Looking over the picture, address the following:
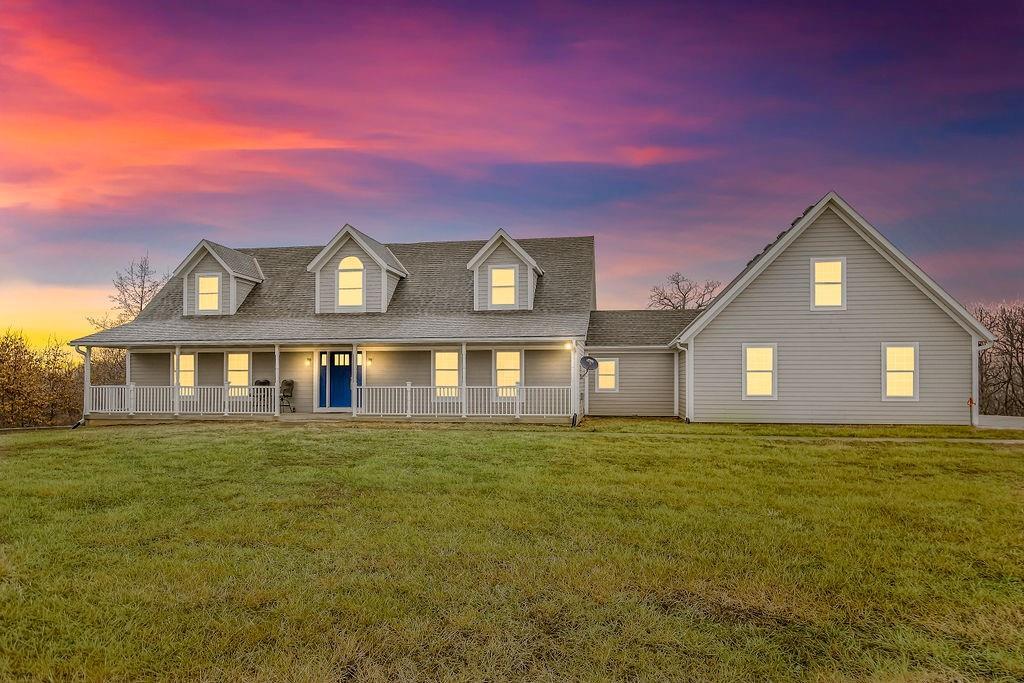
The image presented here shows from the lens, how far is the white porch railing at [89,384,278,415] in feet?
71.6

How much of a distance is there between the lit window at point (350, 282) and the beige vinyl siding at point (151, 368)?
760 cm

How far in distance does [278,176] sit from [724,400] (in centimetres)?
2033

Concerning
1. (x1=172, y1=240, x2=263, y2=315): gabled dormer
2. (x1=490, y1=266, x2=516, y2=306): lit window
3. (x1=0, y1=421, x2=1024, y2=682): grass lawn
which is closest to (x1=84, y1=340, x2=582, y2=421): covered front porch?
(x1=172, y1=240, x2=263, y2=315): gabled dormer

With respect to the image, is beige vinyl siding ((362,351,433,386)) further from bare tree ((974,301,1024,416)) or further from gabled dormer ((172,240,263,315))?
bare tree ((974,301,1024,416))

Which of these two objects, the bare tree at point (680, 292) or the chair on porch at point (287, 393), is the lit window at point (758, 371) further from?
the bare tree at point (680, 292)

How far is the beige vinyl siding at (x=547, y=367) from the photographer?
22.1 metres

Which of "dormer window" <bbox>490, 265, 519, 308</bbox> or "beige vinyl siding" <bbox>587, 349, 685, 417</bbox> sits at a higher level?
"dormer window" <bbox>490, 265, 519, 308</bbox>

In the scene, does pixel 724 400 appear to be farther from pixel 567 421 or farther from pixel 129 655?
pixel 129 655

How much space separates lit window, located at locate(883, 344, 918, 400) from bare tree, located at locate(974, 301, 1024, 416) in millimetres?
21519

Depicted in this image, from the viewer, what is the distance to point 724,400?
19.8 metres

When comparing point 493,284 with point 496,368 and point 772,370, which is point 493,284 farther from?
point 772,370

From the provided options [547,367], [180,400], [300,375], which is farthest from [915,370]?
[180,400]

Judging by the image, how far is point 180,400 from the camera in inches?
874

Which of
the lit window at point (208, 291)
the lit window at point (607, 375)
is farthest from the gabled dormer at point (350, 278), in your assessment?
the lit window at point (607, 375)
